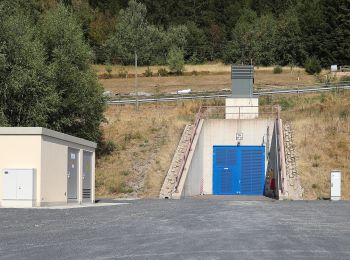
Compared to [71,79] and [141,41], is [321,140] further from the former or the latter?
[141,41]

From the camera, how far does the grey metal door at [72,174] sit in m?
28.8

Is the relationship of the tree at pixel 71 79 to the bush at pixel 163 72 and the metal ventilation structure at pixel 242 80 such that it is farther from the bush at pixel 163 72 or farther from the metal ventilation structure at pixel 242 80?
the bush at pixel 163 72

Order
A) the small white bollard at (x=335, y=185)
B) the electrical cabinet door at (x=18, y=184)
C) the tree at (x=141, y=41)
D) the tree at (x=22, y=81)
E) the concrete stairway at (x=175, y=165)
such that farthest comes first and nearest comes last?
the tree at (x=141, y=41) → the concrete stairway at (x=175, y=165) → the tree at (x=22, y=81) → the small white bollard at (x=335, y=185) → the electrical cabinet door at (x=18, y=184)

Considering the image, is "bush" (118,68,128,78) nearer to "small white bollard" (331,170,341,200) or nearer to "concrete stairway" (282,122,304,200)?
"concrete stairway" (282,122,304,200)

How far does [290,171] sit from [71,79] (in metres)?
13.5

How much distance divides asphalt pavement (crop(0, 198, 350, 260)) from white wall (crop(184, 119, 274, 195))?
22.6m

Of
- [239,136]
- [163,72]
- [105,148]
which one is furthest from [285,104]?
[163,72]

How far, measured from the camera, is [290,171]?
127ft

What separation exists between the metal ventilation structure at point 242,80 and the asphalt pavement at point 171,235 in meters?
25.2

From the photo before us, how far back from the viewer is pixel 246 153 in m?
44.8

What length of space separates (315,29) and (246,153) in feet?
172

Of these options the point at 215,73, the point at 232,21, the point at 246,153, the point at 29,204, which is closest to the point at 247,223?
the point at 29,204

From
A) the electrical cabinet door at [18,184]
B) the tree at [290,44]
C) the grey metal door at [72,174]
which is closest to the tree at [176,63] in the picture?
the tree at [290,44]

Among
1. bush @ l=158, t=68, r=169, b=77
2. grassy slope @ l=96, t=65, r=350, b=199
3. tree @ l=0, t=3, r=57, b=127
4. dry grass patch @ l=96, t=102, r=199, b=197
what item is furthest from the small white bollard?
bush @ l=158, t=68, r=169, b=77
